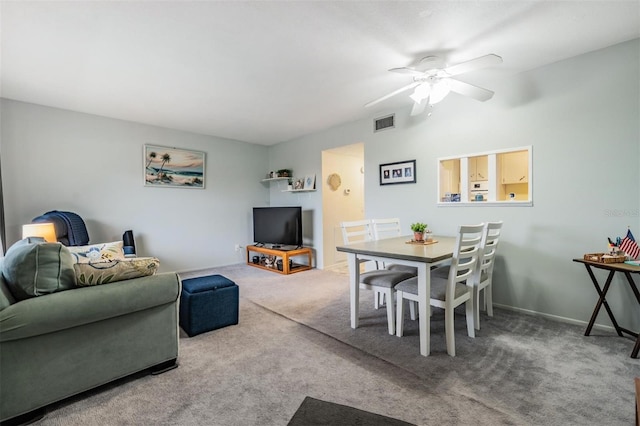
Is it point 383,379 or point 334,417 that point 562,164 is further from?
point 334,417

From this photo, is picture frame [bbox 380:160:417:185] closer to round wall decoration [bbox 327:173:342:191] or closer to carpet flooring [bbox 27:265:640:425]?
round wall decoration [bbox 327:173:342:191]

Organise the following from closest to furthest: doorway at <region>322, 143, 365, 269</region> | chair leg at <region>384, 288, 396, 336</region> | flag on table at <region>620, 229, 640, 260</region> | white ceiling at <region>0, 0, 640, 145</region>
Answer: white ceiling at <region>0, 0, 640, 145</region>
flag on table at <region>620, 229, 640, 260</region>
chair leg at <region>384, 288, 396, 336</region>
doorway at <region>322, 143, 365, 269</region>

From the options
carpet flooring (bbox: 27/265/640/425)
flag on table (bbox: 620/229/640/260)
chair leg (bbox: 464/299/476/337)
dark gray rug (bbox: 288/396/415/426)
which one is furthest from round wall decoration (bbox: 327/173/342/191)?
dark gray rug (bbox: 288/396/415/426)

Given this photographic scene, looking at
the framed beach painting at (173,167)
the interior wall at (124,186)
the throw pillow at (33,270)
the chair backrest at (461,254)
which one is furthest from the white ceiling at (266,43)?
the throw pillow at (33,270)

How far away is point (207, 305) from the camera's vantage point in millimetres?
2500

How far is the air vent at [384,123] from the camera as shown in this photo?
3.94 m

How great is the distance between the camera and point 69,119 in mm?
3859

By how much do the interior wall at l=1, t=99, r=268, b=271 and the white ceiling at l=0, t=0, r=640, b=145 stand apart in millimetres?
Result: 485

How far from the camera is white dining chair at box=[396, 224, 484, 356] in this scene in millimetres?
2037

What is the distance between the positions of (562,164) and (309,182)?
3.56 metres

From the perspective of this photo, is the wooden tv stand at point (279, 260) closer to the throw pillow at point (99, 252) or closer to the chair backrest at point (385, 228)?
the chair backrest at point (385, 228)

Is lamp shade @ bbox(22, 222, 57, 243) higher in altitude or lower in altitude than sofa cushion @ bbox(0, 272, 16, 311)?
higher

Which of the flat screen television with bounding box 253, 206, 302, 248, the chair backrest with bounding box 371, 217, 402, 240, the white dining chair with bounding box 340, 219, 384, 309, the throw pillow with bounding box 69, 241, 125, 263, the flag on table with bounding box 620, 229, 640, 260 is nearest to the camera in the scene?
the flag on table with bounding box 620, 229, 640, 260

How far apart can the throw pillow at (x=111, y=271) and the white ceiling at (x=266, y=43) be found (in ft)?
5.49
